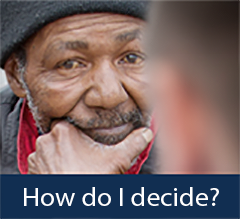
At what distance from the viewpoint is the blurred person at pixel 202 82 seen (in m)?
0.50

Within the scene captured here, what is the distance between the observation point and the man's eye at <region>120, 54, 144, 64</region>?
5.09ft

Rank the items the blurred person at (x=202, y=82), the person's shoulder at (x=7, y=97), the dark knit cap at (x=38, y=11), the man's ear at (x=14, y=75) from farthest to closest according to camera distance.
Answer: the person's shoulder at (x=7, y=97) → the man's ear at (x=14, y=75) → the dark knit cap at (x=38, y=11) → the blurred person at (x=202, y=82)

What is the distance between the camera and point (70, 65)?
1.51 meters

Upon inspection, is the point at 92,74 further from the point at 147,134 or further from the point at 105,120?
the point at 147,134

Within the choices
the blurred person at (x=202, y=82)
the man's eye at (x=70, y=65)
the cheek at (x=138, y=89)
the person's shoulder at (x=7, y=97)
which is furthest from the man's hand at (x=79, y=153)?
the blurred person at (x=202, y=82)

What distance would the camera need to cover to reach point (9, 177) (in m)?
1.43

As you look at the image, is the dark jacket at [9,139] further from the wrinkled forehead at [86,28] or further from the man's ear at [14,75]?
the wrinkled forehead at [86,28]

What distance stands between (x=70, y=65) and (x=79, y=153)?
43 cm

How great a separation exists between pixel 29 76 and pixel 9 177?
51 centimetres

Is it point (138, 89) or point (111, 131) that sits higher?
point (138, 89)

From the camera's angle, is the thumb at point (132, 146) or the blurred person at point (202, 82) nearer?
the blurred person at point (202, 82)

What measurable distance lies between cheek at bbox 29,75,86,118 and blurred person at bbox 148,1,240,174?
993mm

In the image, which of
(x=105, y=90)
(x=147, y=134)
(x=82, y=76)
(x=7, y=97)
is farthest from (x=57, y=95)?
(x=7, y=97)

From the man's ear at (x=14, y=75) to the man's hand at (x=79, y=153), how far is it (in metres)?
0.34
